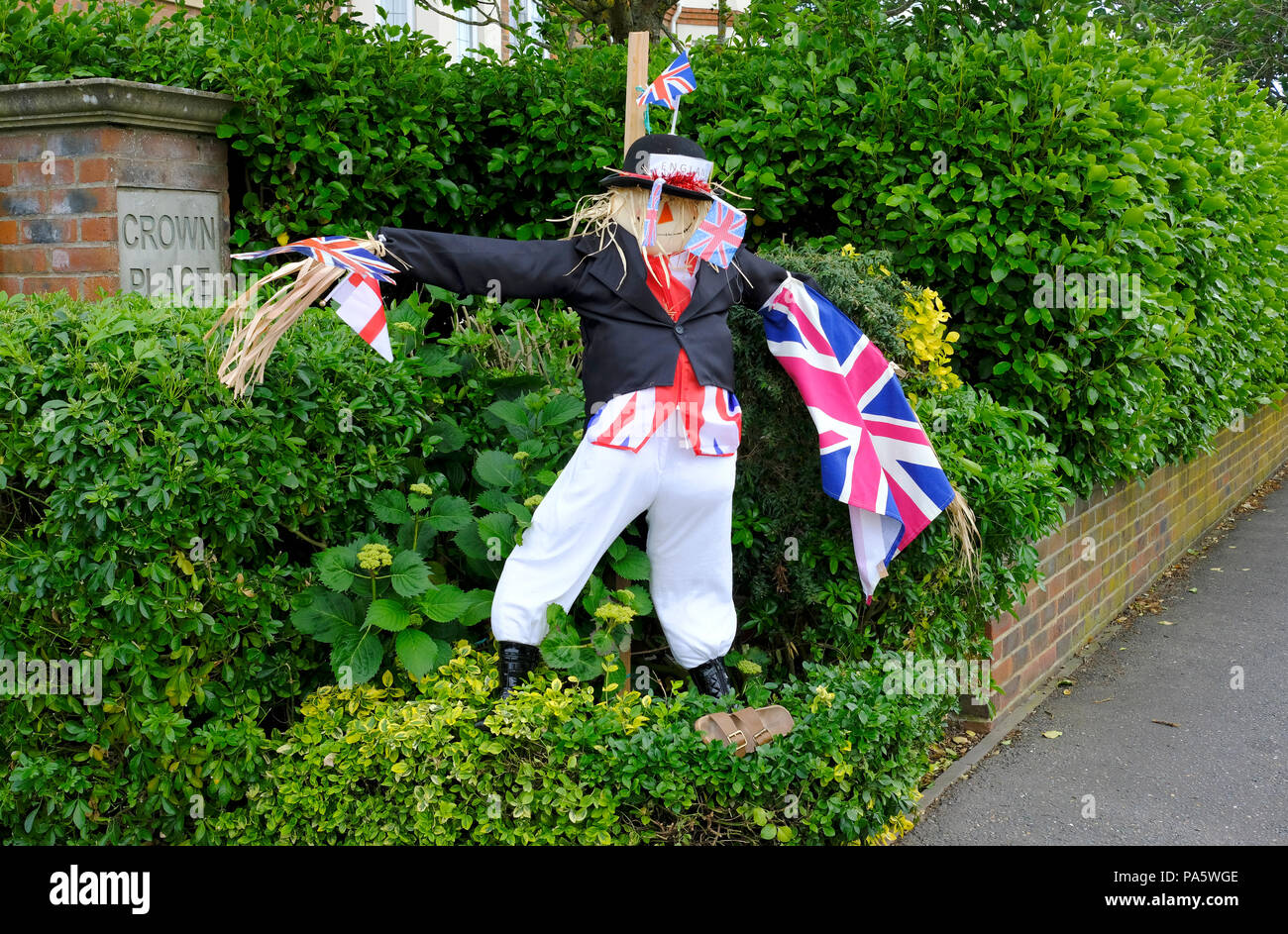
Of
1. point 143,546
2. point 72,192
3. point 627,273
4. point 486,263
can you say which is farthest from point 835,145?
point 143,546

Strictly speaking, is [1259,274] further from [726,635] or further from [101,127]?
[101,127]

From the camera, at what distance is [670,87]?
3.41m

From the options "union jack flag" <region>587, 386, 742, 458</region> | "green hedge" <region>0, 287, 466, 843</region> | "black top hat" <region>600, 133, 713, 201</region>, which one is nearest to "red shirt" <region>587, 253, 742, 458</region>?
"union jack flag" <region>587, 386, 742, 458</region>

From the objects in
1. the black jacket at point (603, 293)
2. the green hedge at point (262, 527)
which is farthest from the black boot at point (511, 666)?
the black jacket at point (603, 293)

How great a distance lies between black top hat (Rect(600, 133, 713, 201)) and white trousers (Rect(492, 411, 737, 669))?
2.00 ft

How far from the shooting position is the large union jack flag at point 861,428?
139 inches

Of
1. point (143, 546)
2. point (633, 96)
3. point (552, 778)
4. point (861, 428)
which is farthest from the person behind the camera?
point (861, 428)

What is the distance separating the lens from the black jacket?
10.1 ft

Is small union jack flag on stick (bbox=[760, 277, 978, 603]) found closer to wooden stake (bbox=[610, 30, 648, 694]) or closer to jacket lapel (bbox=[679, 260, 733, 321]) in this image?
jacket lapel (bbox=[679, 260, 733, 321])

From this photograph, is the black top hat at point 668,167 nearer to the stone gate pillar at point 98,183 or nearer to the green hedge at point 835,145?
the green hedge at point 835,145

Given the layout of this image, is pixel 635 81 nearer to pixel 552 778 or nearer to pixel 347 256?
pixel 347 256

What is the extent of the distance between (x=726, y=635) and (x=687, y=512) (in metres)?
0.41

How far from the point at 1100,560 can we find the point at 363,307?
4279 mm

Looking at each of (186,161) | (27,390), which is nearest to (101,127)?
(186,161)
